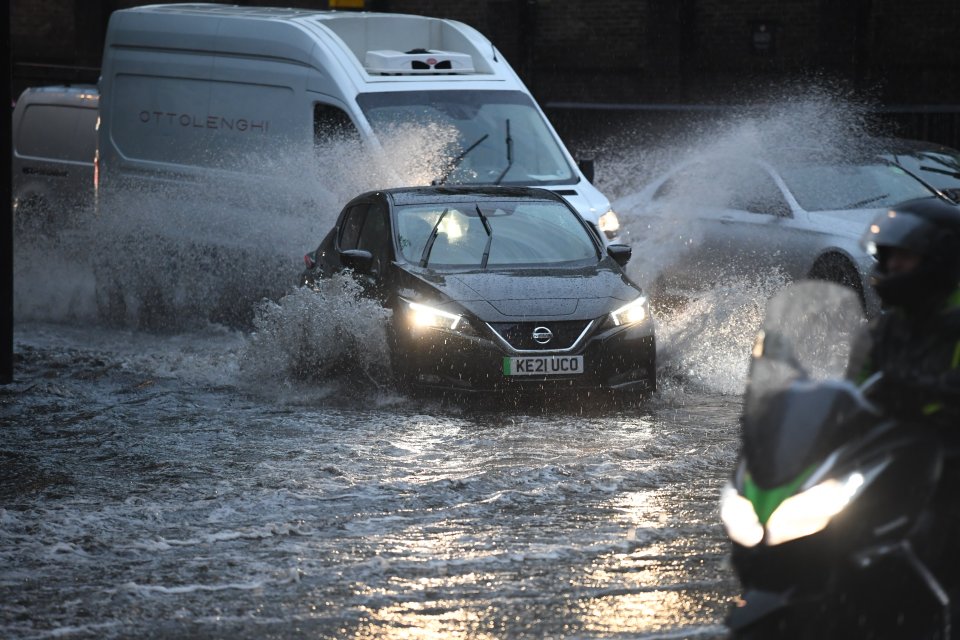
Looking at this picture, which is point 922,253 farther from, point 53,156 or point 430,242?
point 53,156

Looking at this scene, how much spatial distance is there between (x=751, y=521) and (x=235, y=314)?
38.7 feet

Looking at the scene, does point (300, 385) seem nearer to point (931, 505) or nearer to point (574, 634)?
point (574, 634)

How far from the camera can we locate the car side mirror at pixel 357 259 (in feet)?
38.3

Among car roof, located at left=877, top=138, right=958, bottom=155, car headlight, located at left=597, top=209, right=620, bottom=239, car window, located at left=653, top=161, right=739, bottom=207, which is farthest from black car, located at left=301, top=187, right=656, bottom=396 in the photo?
car roof, located at left=877, top=138, right=958, bottom=155

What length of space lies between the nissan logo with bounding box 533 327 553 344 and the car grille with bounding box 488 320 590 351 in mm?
14

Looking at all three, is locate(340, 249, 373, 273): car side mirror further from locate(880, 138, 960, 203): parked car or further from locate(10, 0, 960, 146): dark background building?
locate(10, 0, 960, 146): dark background building

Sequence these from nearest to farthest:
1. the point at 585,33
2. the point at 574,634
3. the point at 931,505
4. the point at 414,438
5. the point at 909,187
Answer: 1. the point at 931,505
2. the point at 574,634
3. the point at 414,438
4. the point at 909,187
5. the point at 585,33

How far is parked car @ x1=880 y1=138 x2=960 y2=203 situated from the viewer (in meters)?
15.0

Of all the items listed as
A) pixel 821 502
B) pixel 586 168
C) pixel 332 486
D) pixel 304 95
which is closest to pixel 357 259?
pixel 332 486

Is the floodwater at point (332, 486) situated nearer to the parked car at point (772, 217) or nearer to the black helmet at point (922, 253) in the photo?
the parked car at point (772, 217)

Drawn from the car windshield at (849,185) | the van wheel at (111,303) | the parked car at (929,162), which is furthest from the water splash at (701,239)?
the van wheel at (111,303)

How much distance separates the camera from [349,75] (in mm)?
14922

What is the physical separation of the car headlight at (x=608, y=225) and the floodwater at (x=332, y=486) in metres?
0.92

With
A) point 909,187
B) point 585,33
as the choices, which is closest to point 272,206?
point 909,187
